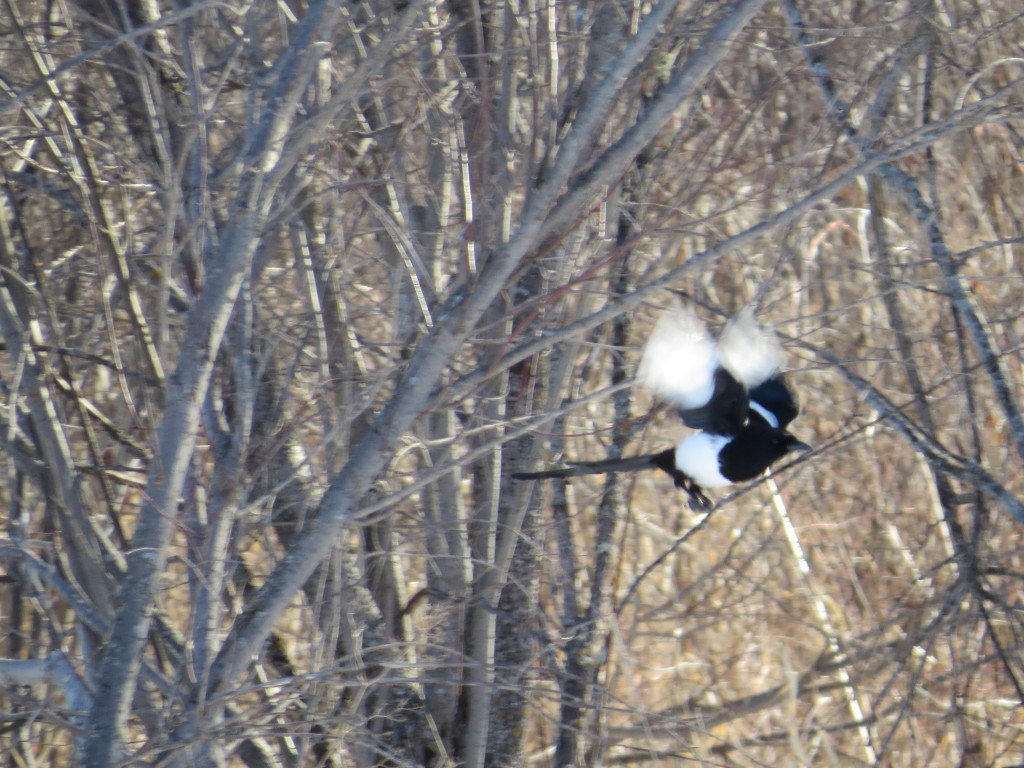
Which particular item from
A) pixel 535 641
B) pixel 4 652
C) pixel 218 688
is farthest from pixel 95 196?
pixel 4 652

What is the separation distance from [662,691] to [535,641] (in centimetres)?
219

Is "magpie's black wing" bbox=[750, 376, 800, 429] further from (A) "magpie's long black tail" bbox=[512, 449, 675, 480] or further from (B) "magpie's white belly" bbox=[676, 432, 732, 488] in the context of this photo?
(A) "magpie's long black tail" bbox=[512, 449, 675, 480]

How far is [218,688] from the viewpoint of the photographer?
2285 millimetres

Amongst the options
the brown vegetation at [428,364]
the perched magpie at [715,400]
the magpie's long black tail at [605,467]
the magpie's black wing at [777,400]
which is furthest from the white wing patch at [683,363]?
the magpie's black wing at [777,400]

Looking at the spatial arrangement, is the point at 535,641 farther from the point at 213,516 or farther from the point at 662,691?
the point at 662,691

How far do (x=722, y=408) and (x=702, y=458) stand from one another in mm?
490

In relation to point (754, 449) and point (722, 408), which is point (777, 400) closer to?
point (754, 449)

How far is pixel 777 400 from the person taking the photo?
3650 millimetres

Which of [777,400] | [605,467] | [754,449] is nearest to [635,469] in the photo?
[605,467]

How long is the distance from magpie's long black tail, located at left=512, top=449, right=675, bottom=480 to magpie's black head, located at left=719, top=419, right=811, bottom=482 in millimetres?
234

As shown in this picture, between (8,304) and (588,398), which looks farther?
(8,304)

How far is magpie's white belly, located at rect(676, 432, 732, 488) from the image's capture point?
3600 mm

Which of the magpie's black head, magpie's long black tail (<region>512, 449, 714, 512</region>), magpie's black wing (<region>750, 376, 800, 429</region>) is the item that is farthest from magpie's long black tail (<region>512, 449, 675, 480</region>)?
magpie's black wing (<region>750, 376, 800, 429</region>)

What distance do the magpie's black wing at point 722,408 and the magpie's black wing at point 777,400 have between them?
350 mm
